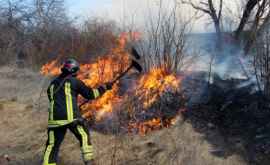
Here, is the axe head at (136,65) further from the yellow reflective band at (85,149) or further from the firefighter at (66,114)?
the yellow reflective band at (85,149)

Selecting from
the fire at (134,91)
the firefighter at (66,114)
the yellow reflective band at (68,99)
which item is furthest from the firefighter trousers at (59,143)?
the fire at (134,91)

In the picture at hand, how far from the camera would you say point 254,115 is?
301 inches

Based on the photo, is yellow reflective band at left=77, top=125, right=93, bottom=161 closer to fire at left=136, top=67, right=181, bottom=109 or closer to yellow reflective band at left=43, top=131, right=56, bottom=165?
yellow reflective band at left=43, top=131, right=56, bottom=165

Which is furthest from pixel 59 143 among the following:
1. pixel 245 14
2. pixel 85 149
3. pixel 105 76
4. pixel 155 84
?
pixel 245 14

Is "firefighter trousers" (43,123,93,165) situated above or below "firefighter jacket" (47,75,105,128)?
below

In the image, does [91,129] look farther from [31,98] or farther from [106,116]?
[31,98]

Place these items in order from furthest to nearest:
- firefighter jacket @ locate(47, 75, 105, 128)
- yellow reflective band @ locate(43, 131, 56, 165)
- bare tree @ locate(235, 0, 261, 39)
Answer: bare tree @ locate(235, 0, 261, 39) → firefighter jacket @ locate(47, 75, 105, 128) → yellow reflective band @ locate(43, 131, 56, 165)

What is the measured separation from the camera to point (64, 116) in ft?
21.1

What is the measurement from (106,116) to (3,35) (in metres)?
19.8

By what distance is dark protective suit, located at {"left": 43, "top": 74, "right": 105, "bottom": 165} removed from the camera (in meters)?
6.43

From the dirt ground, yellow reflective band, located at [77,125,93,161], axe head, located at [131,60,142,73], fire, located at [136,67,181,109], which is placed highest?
axe head, located at [131,60,142,73]

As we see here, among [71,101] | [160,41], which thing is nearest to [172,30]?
[160,41]

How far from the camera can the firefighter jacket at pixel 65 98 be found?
21.2 feet

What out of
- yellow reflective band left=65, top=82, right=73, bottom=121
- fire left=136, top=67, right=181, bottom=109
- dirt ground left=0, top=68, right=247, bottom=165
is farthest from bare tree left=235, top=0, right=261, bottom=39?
yellow reflective band left=65, top=82, right=73, bottom=121
